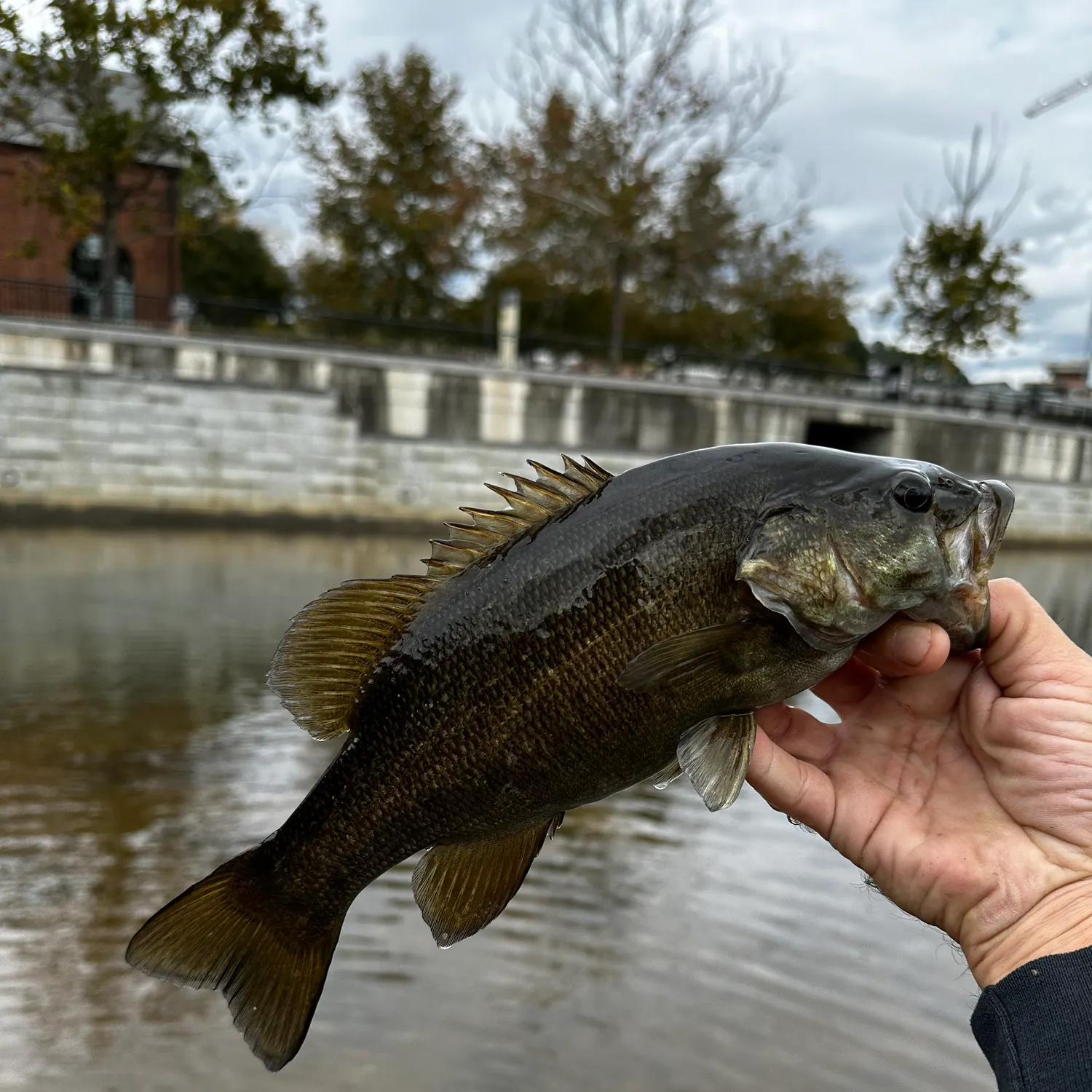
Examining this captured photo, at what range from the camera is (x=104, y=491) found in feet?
59.3

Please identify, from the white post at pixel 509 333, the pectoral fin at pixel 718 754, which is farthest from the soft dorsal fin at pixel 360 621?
the white post at pixel 509 333

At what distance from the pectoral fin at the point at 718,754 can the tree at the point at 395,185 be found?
3240cm

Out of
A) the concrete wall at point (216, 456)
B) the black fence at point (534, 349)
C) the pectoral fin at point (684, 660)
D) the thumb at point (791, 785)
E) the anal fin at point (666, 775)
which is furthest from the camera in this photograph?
the black fence at point (534, 349)

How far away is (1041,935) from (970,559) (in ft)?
3.04

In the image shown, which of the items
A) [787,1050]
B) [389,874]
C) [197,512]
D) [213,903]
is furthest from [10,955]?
[197,512]

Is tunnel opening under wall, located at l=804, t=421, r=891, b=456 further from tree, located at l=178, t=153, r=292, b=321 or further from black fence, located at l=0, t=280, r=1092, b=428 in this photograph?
tree, located at l=178, t=153, r=292, b=321

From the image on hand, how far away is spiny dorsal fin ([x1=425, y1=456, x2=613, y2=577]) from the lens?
2.21m

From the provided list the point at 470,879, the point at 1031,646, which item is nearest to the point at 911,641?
the point at 1031,646

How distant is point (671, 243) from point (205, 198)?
50.0ft

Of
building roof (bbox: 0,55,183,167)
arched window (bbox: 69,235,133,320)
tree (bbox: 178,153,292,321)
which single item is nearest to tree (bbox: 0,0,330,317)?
building roof (bbox: 0,55,183,167)

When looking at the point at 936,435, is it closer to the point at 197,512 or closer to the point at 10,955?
the point at 197,512

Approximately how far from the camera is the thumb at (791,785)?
2.56m

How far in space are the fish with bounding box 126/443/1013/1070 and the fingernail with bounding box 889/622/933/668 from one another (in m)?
0.05

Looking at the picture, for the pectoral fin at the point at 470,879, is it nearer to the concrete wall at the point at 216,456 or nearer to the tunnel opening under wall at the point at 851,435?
the concrete wall at the point at 216,456
